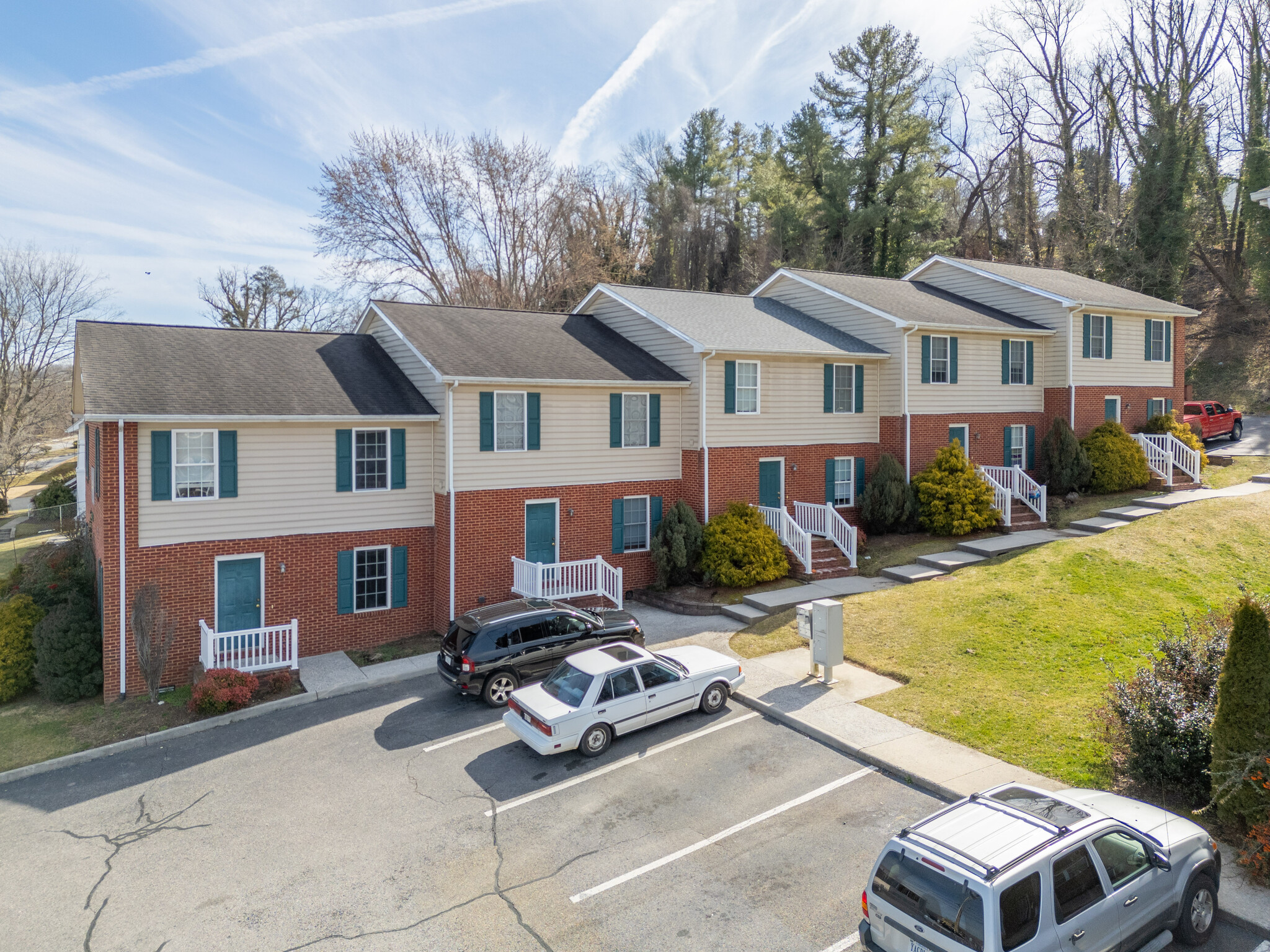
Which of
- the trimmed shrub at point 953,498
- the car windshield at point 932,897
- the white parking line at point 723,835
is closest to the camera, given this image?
the car windshield at point 932,897

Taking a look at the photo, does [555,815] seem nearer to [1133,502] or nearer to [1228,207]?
[1133,502]

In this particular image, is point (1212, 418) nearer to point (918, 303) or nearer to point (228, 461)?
point (918, 303)

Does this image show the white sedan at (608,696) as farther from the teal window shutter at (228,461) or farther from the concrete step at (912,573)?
the teal window shutter at (228,461)

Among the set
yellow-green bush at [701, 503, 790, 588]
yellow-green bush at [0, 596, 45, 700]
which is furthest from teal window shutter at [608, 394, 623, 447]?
yellow-green bush at [0, 596, 45, 700]

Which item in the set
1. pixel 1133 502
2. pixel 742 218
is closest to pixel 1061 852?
pixel 1133 502

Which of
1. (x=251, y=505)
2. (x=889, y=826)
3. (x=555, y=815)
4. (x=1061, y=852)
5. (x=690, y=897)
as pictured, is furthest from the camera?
(x=251, y=505)

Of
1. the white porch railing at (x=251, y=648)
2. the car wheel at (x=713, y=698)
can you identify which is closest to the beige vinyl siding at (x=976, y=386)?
the car wheel at (x=713, y=698)
